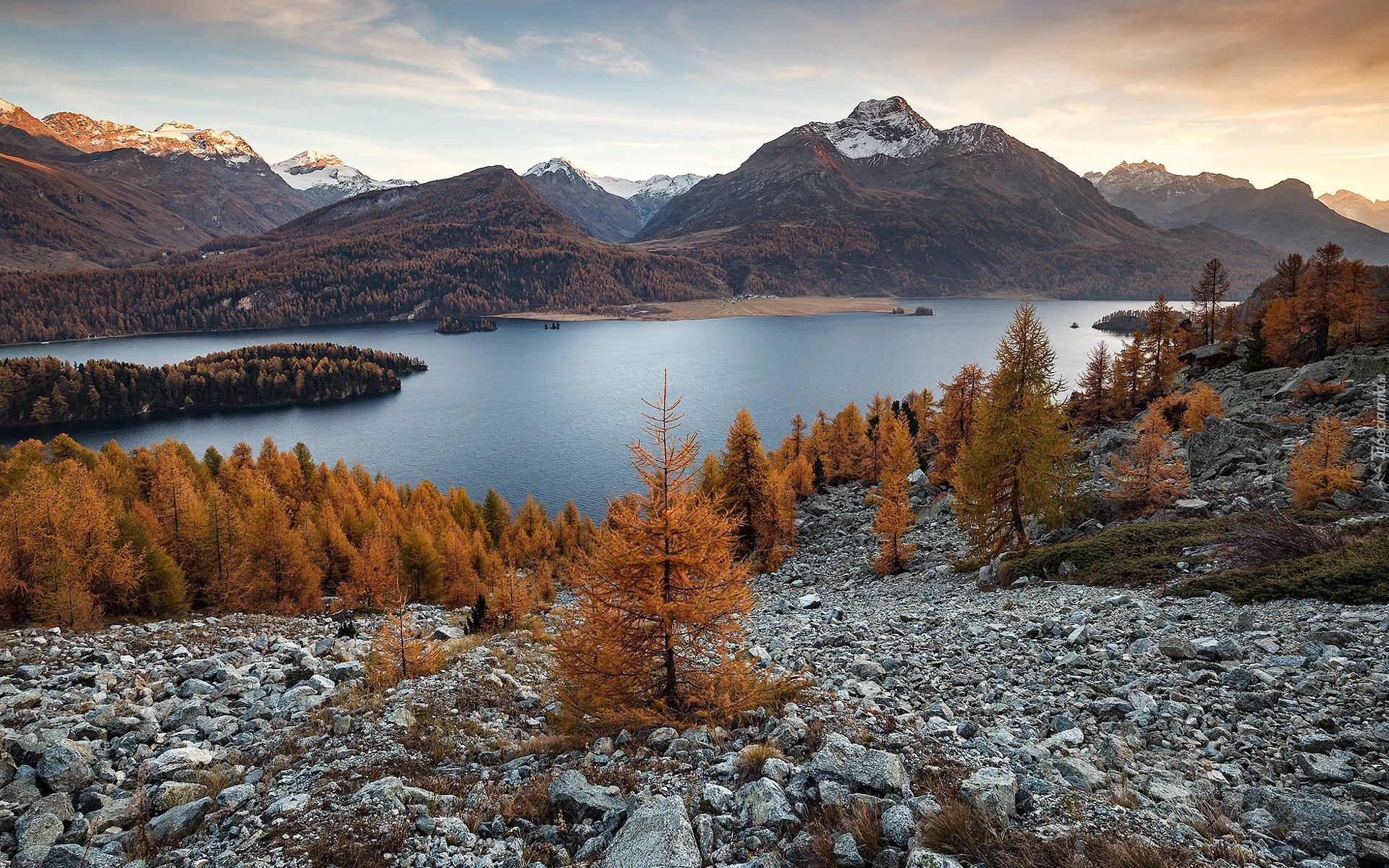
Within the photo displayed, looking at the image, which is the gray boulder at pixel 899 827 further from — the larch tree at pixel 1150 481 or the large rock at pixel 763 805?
the larch tree at pixel 1150 481

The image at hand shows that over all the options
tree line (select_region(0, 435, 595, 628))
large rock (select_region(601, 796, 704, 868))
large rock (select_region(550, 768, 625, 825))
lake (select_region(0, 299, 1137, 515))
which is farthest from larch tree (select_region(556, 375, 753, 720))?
lake (select_region(0, 299, 1137, 515))

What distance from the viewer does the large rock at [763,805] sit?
7262 mm

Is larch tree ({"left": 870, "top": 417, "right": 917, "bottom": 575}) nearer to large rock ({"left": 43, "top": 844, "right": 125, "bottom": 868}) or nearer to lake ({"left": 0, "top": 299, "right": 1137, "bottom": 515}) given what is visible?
large rock ({"left": 43, "top": 844, "right": 125, "bottom": 868})

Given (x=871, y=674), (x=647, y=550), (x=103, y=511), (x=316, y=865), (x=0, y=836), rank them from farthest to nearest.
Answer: (x=103, y=511)
(x=871, y=674)
(x=647, y=550)
(x=0, y=836)
(x=316, y=865)

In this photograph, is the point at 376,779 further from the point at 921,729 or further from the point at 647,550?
the point at 921,729

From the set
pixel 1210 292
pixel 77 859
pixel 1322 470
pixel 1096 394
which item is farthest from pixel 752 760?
pixel 1210 292

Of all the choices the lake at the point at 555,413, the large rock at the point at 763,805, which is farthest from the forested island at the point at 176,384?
the large rock at the point at 763,805

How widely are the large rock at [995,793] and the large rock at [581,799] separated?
4.45 metres

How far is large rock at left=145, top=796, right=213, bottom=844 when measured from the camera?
8031mm

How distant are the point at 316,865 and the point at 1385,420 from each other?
129 ft

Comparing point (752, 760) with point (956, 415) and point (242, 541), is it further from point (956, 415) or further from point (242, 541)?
point (242, 541)

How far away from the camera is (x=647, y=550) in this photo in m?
12.0

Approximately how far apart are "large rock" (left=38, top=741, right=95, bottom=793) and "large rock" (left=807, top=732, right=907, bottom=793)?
1137 cm

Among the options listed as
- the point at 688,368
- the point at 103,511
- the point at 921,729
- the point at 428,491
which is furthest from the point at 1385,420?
the point at 688,368
